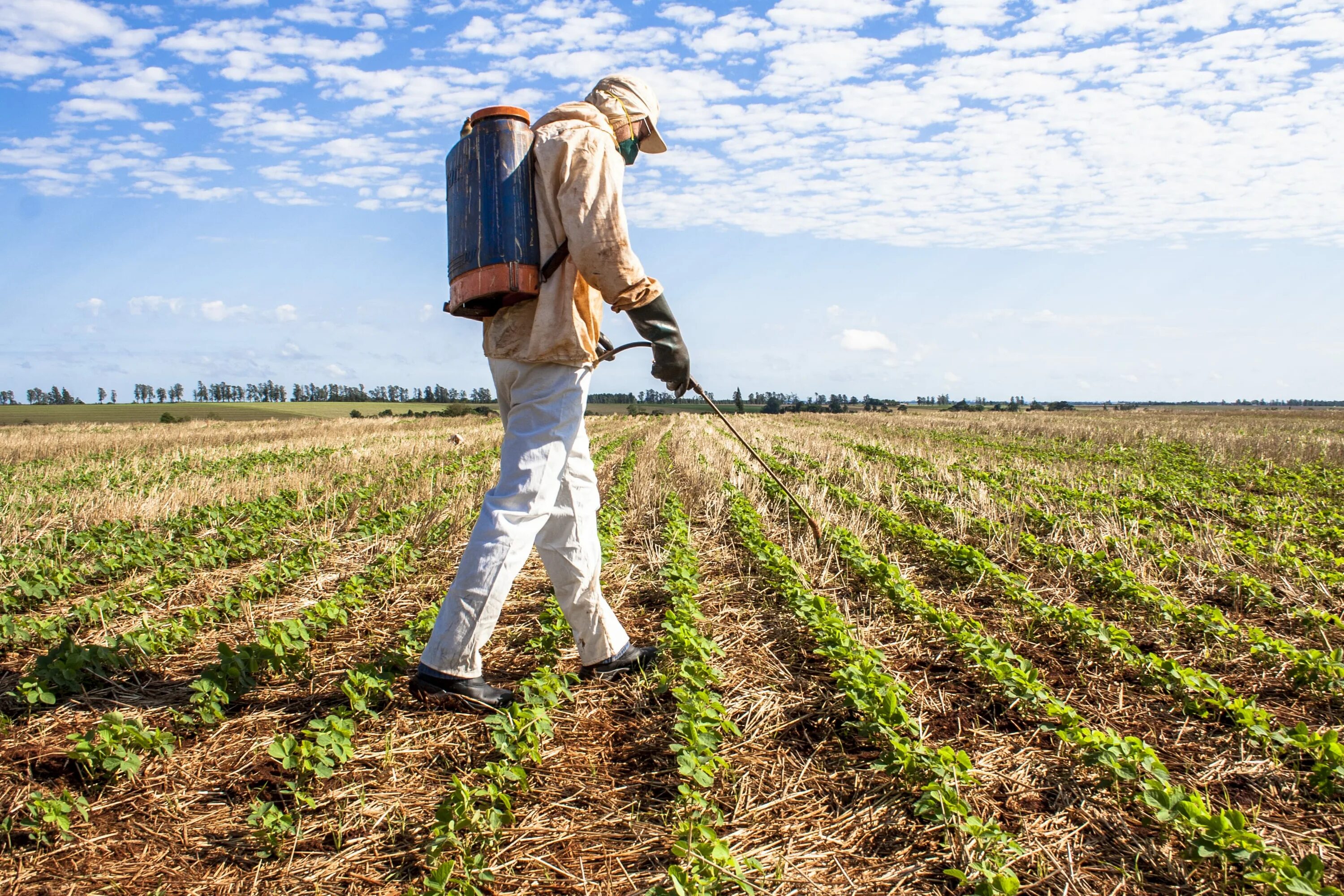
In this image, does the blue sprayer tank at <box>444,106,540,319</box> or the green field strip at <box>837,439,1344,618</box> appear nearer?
the blue sprayer tank at <box>444,106,540,319</box>

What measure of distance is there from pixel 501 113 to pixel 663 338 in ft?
3.72

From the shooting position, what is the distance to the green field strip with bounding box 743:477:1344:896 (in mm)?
1971

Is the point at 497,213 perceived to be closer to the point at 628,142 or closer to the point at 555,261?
the point at 555,261

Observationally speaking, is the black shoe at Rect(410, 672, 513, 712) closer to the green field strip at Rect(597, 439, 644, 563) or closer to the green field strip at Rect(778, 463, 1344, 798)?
the green field strip at Rect(597, 439, 644, 563)

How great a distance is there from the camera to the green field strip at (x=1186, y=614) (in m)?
3.37

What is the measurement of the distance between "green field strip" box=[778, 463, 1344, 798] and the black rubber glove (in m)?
2.51

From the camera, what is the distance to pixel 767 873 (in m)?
2.17

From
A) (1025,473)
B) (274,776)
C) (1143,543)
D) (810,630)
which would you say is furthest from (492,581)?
(1025,473)

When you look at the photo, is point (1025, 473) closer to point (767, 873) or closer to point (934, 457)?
point (934, 457)

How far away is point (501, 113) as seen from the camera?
2994 millimetres

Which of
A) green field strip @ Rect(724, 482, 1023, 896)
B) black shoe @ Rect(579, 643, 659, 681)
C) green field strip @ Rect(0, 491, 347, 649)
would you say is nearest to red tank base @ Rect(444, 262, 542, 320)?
black shoe @ Rect(579, 643, 659, 681)

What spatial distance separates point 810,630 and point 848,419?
31367mm

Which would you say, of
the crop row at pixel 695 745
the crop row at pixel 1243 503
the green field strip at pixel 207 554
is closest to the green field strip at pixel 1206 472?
the crop row at pixel 1243 503

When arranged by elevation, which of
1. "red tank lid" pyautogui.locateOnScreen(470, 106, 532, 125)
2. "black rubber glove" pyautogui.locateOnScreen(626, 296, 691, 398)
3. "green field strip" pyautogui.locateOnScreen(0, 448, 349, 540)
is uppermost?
"red tank lid" pyautogui.locateOnScreen(470, 106, 532, 125)
